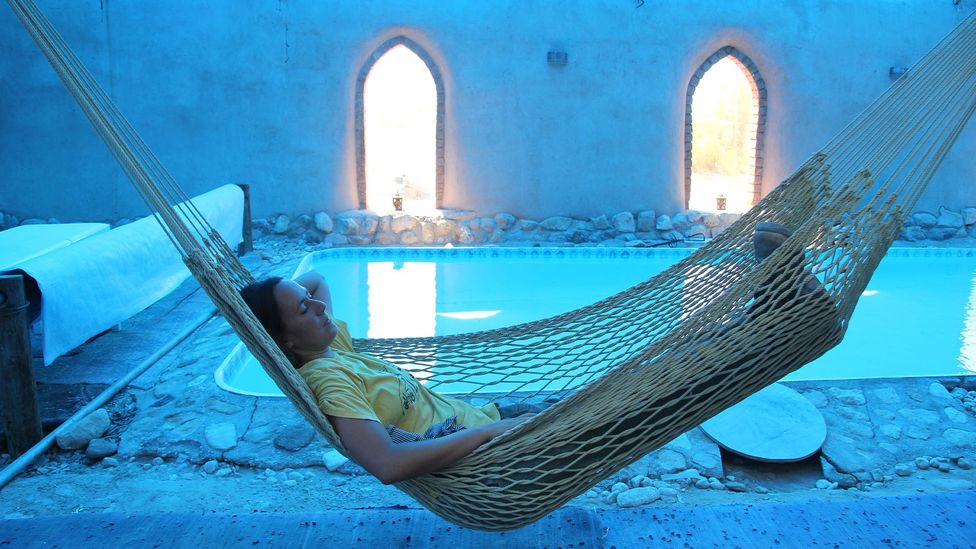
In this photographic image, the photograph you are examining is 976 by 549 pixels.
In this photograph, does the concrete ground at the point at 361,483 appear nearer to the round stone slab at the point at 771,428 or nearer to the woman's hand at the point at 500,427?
the round stone slab at the point at 771,428

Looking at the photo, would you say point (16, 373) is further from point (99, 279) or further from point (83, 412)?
point (99, 279)

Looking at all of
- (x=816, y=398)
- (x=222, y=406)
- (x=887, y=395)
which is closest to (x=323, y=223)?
(x=222, y=406)

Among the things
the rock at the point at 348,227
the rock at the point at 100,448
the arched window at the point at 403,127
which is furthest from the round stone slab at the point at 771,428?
the arched window at the point at 403,127

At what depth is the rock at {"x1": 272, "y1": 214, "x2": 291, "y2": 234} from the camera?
5.70 metres

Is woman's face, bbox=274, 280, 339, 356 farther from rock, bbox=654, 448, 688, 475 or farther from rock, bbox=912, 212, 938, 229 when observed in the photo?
A: rock, bbox=912, 212, 938, 229

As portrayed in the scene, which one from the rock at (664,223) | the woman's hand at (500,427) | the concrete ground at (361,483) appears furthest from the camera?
the rock at (664,223)

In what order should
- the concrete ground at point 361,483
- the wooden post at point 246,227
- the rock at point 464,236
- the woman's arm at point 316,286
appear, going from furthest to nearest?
1. the rock at point 464,236
2. the wooden post at point 246,227
3. the woman's arm at point 316,286
4. the concrete ground at point 361,483

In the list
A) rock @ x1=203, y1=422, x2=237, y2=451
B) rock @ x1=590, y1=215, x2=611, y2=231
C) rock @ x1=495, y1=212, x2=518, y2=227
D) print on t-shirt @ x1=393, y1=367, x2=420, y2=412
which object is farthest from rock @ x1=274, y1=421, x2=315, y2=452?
rock @ x1=590, y1=215, x2=611, y2=231

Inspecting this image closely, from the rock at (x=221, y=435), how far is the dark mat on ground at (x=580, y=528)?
0.50m

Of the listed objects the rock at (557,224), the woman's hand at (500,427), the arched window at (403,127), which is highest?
the arched window at (403,127)

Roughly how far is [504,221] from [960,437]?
4.03 m

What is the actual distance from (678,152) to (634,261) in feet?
3.63

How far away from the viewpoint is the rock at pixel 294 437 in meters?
2.08

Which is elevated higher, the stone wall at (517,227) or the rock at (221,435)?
the stone wall at (517,227)
